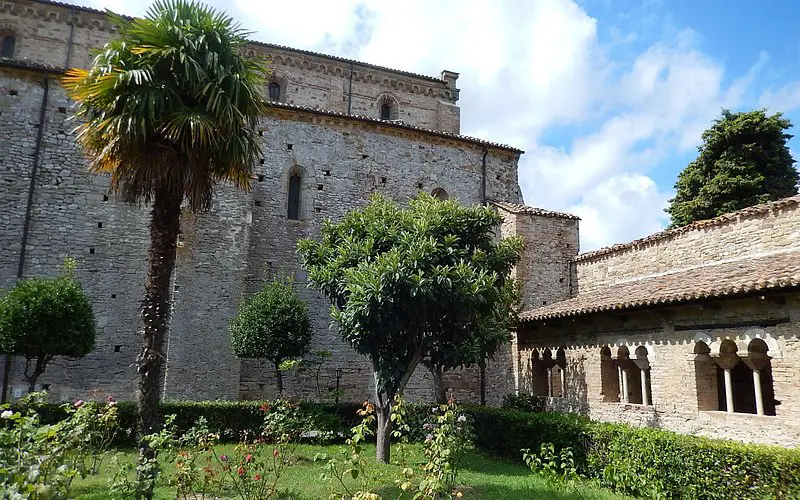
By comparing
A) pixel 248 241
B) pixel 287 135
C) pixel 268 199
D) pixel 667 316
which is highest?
pixel 287 135

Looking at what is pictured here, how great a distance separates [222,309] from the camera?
1730 centimetres

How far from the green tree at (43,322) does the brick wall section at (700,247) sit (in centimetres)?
1489

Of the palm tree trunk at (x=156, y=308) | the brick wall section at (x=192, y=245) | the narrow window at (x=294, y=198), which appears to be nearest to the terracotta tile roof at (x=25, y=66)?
the brick wall section at (x=192, y=245)

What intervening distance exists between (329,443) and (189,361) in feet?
17.5

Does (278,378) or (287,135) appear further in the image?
(287,135)

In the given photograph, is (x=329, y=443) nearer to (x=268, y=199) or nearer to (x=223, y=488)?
(x=223, y=488)

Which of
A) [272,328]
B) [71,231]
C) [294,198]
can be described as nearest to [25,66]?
[71,231]

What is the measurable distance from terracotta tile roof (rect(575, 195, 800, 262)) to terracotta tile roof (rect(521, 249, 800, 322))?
1.06 metres

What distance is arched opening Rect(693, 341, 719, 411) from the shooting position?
10625mm

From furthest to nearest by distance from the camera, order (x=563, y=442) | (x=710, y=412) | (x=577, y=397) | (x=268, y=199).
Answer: (x=268, y=199), (x=577, y=397), (x=563, y=442), (x=710, y=412)

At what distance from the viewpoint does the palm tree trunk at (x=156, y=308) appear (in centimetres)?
853

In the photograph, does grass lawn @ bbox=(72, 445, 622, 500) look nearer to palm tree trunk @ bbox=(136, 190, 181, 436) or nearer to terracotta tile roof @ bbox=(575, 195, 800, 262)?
palm tree trunk @ bbox=(136, 190, 181, 436)

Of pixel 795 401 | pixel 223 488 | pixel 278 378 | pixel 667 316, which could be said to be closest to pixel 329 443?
pixel 278 378

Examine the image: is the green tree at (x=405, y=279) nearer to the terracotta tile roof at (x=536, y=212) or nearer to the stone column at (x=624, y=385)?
the stone column at (x=624, y=385)
